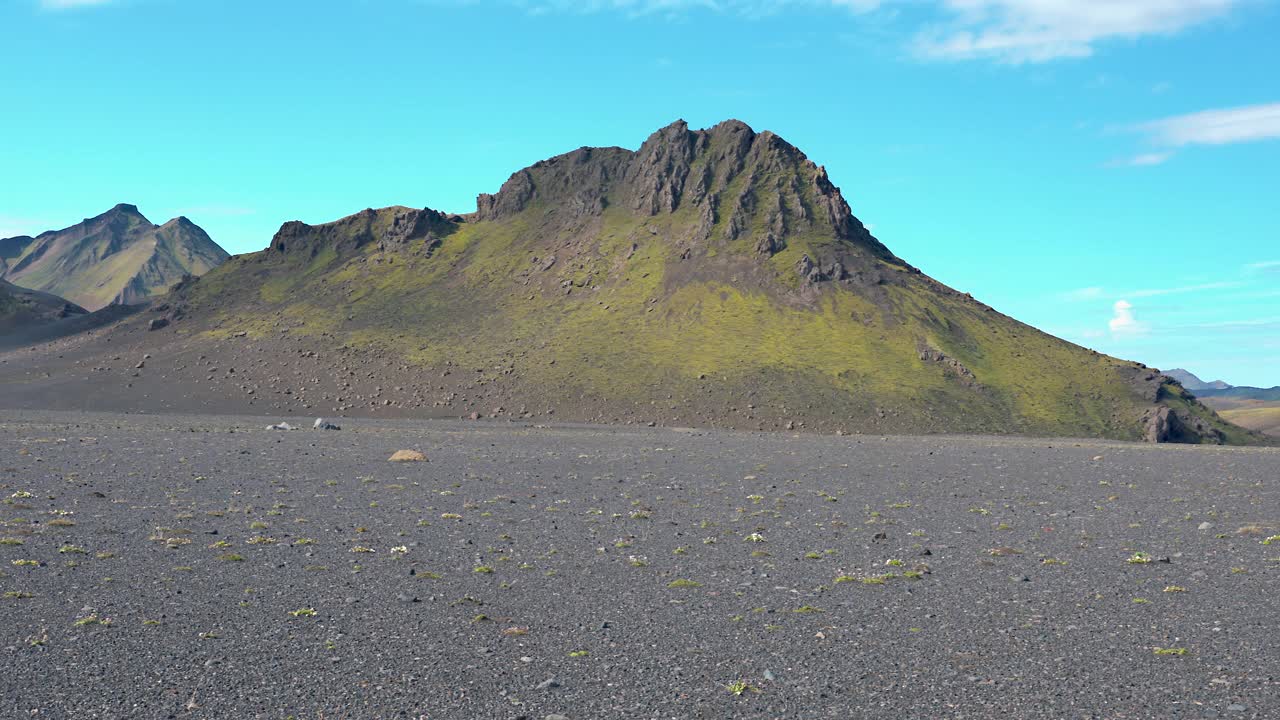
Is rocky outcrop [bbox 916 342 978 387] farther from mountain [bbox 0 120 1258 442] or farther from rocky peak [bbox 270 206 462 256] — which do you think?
rocky peak [bbox 270 206 462 256]

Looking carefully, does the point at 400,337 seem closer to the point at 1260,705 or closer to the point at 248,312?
the point at 248,312

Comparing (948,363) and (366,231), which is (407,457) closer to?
(948,363)

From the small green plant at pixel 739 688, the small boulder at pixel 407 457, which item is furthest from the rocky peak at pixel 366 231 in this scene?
the small green plant at pixel 739 688

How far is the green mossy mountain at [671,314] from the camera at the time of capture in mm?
112125

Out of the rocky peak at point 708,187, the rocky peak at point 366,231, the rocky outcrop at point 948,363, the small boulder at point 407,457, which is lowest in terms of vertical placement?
the small boulder at point 407,457

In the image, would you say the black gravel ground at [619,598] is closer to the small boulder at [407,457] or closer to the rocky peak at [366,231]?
the small boulder at [407,457]

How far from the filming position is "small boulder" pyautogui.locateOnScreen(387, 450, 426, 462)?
53412 mm

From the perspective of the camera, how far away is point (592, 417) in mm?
109500

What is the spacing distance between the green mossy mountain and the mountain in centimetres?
43

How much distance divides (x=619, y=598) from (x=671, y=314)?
11454 cm

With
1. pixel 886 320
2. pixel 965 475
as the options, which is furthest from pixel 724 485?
pixel 886 320

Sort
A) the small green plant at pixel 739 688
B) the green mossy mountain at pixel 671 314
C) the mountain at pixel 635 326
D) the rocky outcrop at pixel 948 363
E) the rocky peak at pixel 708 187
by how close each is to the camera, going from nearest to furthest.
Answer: the small green plant at pixel 739 688 < the green mossy mountain at pixel 671 314 < the mountain at pixel 635 326 < the rocky outcrop at pixel 948 363 < the rocky peak at pixel 708 187

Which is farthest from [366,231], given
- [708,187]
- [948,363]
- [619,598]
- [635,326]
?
[619,598]

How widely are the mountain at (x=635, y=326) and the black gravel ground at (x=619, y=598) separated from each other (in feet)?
225
